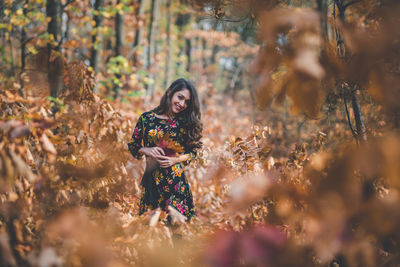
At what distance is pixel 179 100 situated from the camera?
2324 millimetres

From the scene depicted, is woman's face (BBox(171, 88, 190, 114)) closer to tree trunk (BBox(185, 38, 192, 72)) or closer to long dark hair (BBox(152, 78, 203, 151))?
long dark hair (BBox(152, 78, 203, 151))

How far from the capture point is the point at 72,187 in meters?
1.31

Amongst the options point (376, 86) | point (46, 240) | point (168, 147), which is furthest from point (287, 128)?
point (46, 240)

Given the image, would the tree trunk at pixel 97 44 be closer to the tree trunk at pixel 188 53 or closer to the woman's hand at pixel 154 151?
the woman's hand at pixel 154 151

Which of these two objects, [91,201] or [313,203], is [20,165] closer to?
[91,201]

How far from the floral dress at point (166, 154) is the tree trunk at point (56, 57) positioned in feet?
5.82

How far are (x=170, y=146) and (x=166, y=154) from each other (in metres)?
0.13

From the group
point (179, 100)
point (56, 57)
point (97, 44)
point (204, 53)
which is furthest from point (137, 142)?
point (204, 53)

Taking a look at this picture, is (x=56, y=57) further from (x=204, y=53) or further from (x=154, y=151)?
(x=204, y=53)

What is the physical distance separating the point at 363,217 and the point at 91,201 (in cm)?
118

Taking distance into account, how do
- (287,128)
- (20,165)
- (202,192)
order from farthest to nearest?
1. (287,128)
2. (202,192)
3. (20,165)

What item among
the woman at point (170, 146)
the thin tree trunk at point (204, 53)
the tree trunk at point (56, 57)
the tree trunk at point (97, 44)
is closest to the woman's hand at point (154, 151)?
the woman at point (170, 146)

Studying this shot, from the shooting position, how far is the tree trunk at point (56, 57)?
339 centimetres

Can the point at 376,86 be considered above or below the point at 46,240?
A: above
